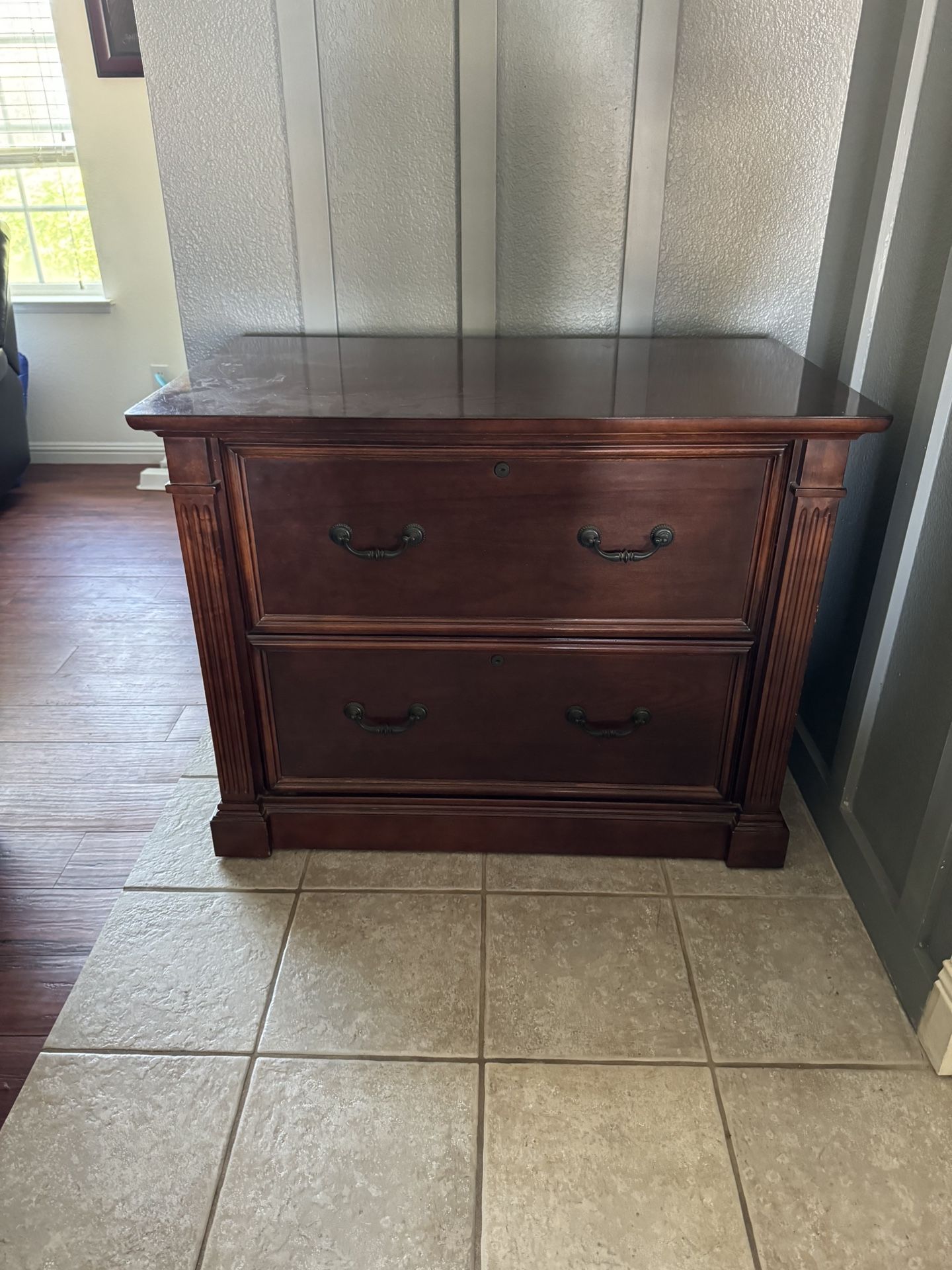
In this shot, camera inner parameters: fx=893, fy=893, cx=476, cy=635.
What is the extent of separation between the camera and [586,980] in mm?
1387

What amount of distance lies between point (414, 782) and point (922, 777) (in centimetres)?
82

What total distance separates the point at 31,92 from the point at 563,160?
288 centimetres

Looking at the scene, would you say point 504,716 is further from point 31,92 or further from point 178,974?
point 31,92

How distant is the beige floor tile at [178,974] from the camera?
1312 mm

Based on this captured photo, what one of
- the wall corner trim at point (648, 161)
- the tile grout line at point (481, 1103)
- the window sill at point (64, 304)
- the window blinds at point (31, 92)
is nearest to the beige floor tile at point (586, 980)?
the tile grout line at point (481, 1103)

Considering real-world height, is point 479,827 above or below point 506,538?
below

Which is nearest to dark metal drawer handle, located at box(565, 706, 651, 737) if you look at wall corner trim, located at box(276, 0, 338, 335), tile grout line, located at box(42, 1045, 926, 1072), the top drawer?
the top drawer

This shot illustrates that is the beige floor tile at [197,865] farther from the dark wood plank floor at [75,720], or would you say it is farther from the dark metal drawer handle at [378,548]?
the dark metal drawer handle at [378,548]

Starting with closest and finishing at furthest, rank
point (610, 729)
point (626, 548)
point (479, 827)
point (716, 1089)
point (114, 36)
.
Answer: point (716, 1089)
point (626, 548)
point (610, 729)
point (479, 827)
point (114, 36)

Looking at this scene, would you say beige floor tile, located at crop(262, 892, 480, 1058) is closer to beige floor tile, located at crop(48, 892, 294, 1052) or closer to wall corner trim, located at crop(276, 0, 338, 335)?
beige floor tile, located at crop(48, 892, 294, 1052)

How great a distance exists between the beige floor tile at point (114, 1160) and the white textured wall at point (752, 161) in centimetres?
150

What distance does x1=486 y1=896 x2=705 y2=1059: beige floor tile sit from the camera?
129 cm

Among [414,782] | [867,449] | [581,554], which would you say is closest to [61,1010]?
[414,782]

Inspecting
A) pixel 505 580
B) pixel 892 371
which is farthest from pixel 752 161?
pixel 505 580
